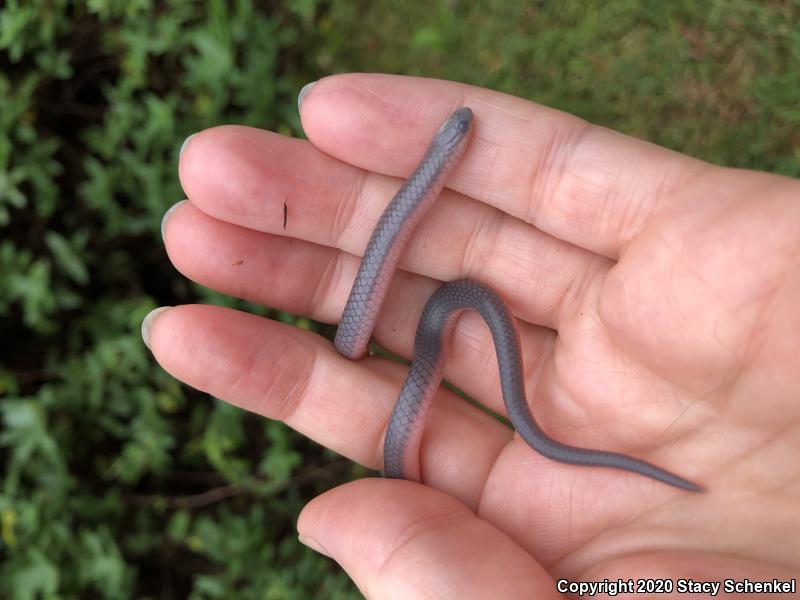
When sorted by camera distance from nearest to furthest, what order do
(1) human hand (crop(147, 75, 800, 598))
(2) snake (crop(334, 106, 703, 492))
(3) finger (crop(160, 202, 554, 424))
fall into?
(1) human hand (crop(147, 75, 800, 598)), (2) snake (crop(334, 106, 703, 492)), (3) finger (crop(160, 202, 554, 424))

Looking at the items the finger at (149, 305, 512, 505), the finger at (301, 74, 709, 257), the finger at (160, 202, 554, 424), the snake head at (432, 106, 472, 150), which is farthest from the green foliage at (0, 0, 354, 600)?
the snake head at (432, 106, 472, 150)

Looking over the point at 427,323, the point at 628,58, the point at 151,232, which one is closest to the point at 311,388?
the point at 427,323

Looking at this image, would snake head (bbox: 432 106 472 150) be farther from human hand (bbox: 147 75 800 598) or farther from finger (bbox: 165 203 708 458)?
finger (bbox: 165 203 708 458)

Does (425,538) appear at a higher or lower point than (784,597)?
lower

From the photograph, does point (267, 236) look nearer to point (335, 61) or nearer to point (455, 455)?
point (455, 455)

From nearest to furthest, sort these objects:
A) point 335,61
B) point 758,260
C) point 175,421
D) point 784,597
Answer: point 784,597
point 758,260
point 175,421
point 335,61

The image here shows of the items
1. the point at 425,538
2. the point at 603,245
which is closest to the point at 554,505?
the point at 425,538

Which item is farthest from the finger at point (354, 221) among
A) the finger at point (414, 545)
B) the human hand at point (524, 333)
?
the finger at point (414, 545)
